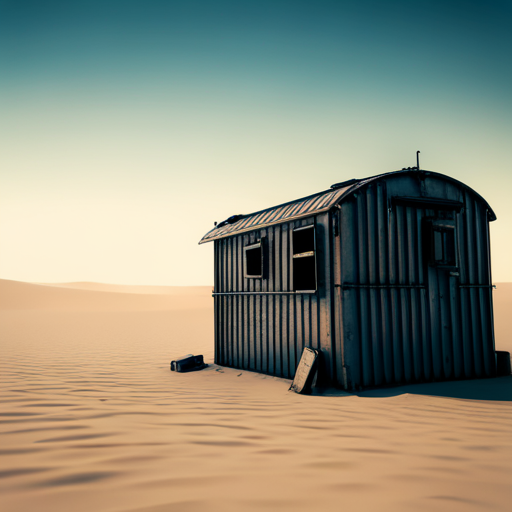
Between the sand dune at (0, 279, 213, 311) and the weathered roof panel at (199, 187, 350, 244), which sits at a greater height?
the weathered roof panel at (199, 187, 350, 244)

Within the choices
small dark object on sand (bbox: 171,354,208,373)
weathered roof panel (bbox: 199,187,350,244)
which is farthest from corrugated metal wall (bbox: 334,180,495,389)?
small dark object on sand (bbox: 171,354,208,373)

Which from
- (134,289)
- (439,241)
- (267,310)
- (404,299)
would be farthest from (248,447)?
(134,289)

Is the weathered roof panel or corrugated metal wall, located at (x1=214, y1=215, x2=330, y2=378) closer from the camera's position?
the weathered roof panel

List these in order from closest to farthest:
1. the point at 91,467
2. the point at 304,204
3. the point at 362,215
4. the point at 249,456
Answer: the point at 91,467 → the point at 249,456 → the point at 362,215 → the point at 304,204

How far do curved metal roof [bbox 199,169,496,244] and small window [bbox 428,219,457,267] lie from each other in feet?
3.34

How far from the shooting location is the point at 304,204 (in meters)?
8.30

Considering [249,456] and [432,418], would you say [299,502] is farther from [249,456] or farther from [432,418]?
[432,418]

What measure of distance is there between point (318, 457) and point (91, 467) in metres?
1.79

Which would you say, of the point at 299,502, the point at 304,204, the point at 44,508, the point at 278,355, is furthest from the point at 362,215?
the point at 44,508

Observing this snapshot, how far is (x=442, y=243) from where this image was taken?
8109mm

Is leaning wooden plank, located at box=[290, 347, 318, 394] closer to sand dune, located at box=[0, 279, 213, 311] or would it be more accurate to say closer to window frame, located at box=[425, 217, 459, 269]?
window frame, located at box=[425, 217, 459, 269]

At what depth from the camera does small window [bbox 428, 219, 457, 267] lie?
7.97 metres

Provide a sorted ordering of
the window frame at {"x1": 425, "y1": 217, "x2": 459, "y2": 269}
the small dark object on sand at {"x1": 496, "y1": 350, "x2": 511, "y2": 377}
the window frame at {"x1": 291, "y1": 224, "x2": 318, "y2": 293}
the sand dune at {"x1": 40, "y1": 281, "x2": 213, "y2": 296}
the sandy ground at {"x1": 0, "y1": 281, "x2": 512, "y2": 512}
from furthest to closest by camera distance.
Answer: the sand dune at {"x1": 40, "y1": 281, "x2": 213, "y2": 296} → the small dark object on sand at {"x1": 496, "y1": 350, "x2": 511, "y2": 377} → the window frame at {"x1": 425, "y1": 217, "x2": 459, "y2": 269} → the window frame at {"x1": 291, "y1": 224, "x2": 318, "y2": 293} → the sandy ground at {"x1": 0, "y1": 281, "x2": 512, "y2": 512}

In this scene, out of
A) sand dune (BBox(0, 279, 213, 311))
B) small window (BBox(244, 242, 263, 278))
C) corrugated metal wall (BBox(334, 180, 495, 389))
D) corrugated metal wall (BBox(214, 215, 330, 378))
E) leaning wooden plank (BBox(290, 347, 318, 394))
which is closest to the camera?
leaning wooden plank (BBox(290, 347, 318, 394))
